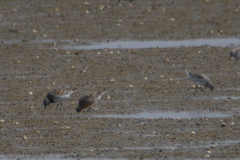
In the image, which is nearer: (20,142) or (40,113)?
(20,142)

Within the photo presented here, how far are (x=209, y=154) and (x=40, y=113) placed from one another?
12.0ft

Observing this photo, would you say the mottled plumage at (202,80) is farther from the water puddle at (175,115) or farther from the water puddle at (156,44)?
the water puddle at (156,44)

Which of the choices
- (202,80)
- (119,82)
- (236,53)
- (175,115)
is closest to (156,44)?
(236,53)

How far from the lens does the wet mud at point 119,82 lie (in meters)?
8.37

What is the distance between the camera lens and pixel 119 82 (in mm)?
11617

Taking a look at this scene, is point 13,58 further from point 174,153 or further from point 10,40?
point 174,153

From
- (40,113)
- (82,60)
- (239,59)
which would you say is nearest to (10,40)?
(82,60)

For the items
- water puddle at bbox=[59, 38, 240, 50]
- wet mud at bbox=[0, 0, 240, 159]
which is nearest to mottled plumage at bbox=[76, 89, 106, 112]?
wet mud at bbox=[0, 0, 240, 159]

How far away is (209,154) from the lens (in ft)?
25.7

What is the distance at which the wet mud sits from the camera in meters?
8.37

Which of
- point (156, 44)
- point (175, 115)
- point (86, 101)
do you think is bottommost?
point (175, 115)

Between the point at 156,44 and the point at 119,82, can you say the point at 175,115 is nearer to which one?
the point at 119,82

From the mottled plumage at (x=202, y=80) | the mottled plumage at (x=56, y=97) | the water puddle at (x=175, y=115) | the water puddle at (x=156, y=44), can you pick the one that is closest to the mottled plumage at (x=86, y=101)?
the water puddle at (x=175, y=115)

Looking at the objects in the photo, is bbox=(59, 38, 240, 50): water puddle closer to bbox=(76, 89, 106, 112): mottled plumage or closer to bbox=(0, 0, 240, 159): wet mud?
bbox=(0, 0, 240, 159): wet mud
